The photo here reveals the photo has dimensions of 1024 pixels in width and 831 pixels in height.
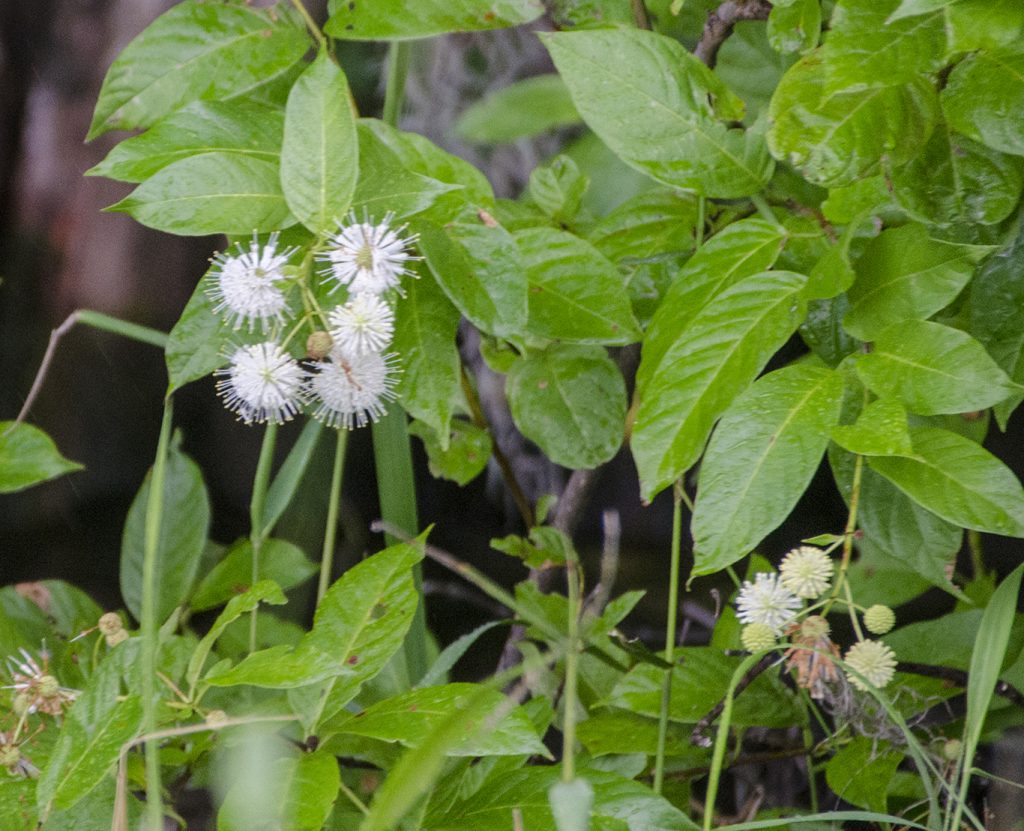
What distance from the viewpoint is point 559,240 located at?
23.9 inches

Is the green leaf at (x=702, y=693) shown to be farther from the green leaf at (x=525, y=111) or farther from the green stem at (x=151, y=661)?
the green leaf at (x=525, y=111)

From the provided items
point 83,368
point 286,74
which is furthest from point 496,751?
point 83,368

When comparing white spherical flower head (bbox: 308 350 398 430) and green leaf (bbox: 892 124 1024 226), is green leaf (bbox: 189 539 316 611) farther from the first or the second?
green leaf (bbox: 892 124 1024 226)

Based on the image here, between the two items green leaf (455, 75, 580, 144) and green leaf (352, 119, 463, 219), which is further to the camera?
green leaf (455, 75, 580, 144)

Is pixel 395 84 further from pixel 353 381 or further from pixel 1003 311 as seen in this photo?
pixel 1003 311

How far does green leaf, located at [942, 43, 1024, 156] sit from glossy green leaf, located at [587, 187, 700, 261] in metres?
A: 0.20

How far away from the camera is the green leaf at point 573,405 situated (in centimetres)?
67

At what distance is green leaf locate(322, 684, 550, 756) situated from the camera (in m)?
0.48

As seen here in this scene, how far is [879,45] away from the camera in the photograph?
44 centimetres

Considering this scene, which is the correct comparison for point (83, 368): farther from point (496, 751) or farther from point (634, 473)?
point (496, 751)

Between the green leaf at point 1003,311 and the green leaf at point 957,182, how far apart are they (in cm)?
4

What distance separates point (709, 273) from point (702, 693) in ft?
0.92

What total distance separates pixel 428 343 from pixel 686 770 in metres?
0.36

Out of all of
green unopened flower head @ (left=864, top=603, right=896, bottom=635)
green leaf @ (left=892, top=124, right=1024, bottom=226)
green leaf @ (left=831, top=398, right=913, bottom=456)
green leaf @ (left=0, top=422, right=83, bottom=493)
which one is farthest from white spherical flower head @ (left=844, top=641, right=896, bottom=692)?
green leaf @ (left=0, top=422, right=83, bottom=493)
